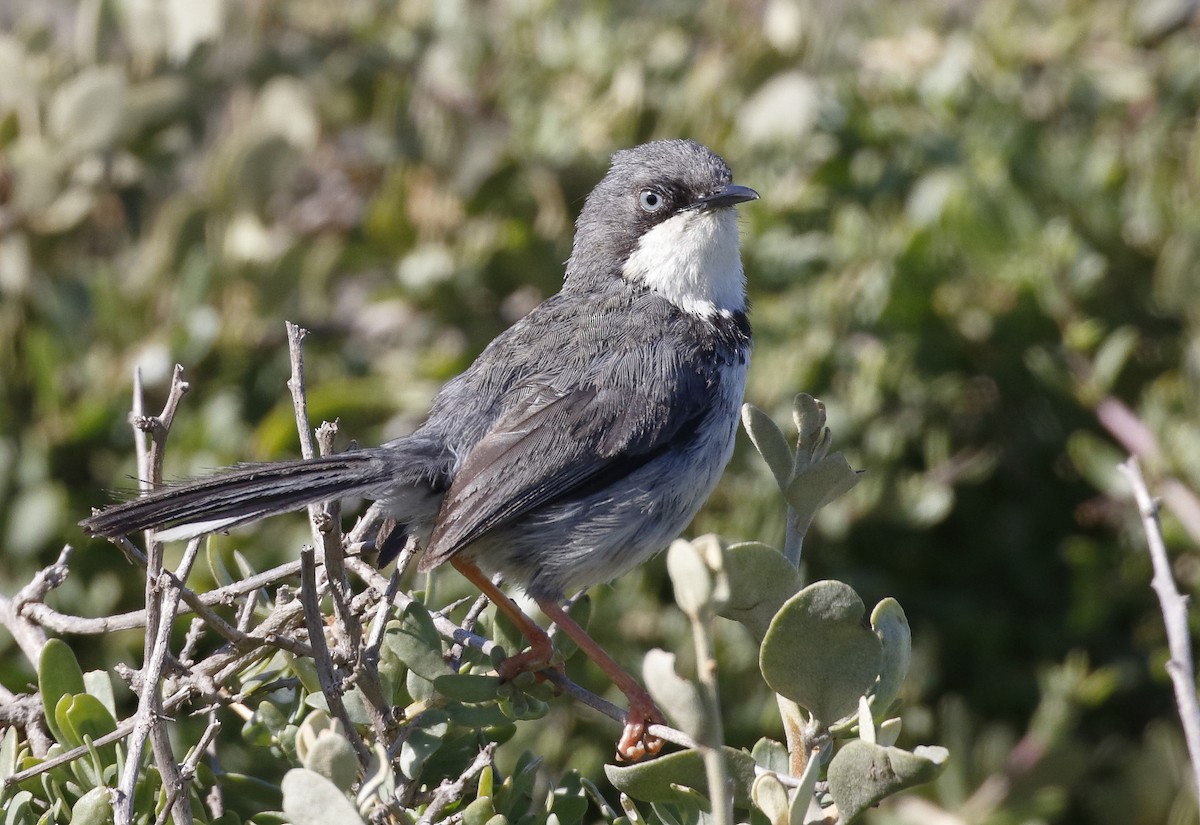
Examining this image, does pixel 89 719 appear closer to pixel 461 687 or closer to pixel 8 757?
pixel 8 757

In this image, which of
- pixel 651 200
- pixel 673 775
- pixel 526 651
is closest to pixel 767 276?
pixel 651 200

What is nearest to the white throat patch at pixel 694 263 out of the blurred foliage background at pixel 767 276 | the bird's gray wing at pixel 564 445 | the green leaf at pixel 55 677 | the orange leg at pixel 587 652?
the bird's gray wing at pixel 564 445

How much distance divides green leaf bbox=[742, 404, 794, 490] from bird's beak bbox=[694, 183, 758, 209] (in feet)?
5.97

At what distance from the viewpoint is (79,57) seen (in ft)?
15.8

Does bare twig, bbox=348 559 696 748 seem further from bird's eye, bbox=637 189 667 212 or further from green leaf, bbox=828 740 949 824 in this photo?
bird's eye, bbox=637 189 667 212

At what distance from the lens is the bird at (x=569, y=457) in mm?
2971

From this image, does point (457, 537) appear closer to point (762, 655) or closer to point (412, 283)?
point (762, 655)

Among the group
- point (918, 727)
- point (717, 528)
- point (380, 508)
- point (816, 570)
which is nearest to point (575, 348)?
point (380, 508)

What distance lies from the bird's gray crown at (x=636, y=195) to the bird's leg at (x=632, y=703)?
1.34 metres

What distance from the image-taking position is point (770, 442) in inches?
86.2

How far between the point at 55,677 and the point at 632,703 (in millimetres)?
1313

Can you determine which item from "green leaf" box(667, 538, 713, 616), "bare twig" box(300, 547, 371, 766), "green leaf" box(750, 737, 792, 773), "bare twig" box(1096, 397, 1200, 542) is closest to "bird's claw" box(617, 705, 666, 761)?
"green leaf" box(750, 737, 792, 773)

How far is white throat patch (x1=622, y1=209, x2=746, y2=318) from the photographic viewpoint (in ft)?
12.5

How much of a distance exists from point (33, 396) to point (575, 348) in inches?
78.5
